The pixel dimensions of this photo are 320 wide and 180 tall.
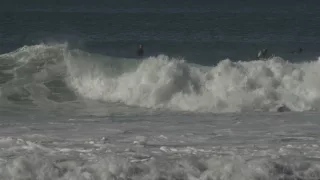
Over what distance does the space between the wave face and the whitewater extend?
0.09 ft

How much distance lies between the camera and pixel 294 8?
44.8 m

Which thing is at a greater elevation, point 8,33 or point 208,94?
point 8,33

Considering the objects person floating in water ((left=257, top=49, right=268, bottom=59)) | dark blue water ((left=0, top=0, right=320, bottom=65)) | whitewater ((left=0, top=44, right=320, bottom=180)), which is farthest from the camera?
dark blue water ((left=0, top=0, right=320, bottom=65))

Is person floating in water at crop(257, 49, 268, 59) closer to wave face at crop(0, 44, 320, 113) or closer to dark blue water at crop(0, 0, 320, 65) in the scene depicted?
dark blue water at crop(0, 0, 320, 65)

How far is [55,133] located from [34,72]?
679 cm

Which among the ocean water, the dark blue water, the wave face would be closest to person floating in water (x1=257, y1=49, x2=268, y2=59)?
the ocean water

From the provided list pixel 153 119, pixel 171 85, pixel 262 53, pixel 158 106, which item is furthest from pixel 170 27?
pixel 153 119

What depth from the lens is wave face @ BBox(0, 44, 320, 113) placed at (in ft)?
51.9

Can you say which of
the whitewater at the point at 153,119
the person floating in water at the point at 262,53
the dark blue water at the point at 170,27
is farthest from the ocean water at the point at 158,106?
the person floating in water at the point at 262,53

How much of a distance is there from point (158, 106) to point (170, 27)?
18.4m

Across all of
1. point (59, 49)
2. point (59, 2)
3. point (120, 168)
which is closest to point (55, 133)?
point (120, 168)

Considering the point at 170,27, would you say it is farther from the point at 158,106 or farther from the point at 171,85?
the point at 158,106

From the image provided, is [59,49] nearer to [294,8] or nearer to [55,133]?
[55,133]

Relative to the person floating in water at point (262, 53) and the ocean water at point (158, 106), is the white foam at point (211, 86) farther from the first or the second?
the person floating in water at point (262, 53)
